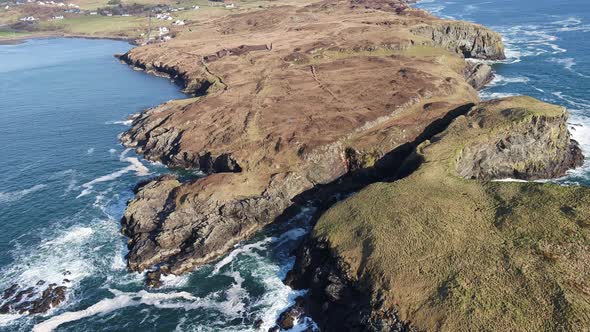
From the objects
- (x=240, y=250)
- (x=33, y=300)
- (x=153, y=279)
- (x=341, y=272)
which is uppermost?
(x=341, y=272)

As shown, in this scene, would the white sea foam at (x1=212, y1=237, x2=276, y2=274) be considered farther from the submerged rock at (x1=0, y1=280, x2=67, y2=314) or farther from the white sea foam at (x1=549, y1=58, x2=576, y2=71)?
the white sea foam at (x1=549, y1=58, x2=576, y2=71)

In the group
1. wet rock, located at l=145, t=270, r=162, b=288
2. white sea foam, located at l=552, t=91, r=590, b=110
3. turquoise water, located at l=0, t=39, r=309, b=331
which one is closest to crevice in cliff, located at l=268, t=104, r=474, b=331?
turquoise water, located at l=0, t=39, r=309, b=331

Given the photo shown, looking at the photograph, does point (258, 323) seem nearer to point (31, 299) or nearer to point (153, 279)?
point (153, 279)

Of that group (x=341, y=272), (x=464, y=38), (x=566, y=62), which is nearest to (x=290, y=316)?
(x=341, y=272)

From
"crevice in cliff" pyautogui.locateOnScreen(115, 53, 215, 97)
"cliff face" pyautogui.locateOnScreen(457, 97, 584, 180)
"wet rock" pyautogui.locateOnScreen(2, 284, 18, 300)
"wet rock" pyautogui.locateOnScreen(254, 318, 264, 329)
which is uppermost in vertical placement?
"crevice in cliff" pyautogui.locateOnScreen(115, 53, 215, 97)

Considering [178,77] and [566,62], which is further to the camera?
[178,77]

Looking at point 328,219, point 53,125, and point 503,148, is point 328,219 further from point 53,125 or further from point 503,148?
point 53,125
